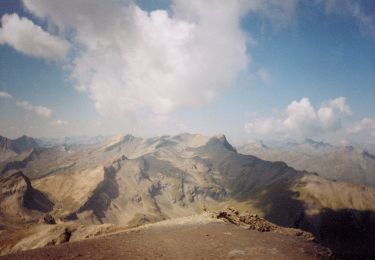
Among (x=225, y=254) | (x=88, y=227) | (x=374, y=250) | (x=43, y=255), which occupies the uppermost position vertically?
(x=225, y=254)

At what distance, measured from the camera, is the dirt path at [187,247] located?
23.2 metres

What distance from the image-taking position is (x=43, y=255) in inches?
892

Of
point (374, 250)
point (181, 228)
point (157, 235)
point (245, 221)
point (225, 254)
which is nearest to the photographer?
point (225, 254)

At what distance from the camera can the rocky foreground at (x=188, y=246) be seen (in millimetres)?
23281

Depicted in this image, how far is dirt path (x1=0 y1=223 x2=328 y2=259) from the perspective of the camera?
23.2 meters

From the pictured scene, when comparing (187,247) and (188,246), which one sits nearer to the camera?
(187,247)

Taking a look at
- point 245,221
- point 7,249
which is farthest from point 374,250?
point 7,249

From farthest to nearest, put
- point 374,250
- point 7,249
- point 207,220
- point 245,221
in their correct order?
point 374,250
point 7,249
point 245,221
point 207,220

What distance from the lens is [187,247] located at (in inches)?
1011

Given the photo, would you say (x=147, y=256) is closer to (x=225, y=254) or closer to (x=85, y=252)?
(x=85, y=252)

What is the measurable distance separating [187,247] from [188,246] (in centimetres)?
31

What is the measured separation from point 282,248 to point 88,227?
45.0m

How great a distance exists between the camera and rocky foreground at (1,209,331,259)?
2328cm

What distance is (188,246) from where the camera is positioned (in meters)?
26.0
